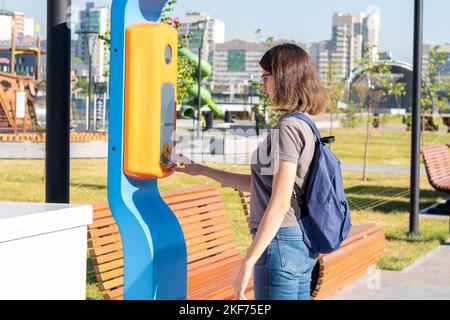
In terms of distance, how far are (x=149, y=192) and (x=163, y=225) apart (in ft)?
0.53

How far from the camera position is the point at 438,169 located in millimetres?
11422

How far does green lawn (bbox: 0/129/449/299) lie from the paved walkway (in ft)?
0.73

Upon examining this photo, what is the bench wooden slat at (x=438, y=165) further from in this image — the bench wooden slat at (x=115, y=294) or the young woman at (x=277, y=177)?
the young woman at (x=277, y=177)

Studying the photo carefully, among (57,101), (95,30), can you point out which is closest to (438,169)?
(57,101)

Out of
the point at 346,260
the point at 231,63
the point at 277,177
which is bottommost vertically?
the point at 346,260

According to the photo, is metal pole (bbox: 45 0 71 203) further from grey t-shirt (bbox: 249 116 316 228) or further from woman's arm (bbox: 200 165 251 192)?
grey t-shirt (bbox: 249 116 316 228)

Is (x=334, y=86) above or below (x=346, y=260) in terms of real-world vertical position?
above

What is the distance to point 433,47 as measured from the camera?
77.0ft

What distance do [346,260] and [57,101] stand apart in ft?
8.78

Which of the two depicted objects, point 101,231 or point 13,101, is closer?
point 101,231

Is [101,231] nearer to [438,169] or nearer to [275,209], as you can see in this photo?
[275,209]

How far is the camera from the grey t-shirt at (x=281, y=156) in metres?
3.13
